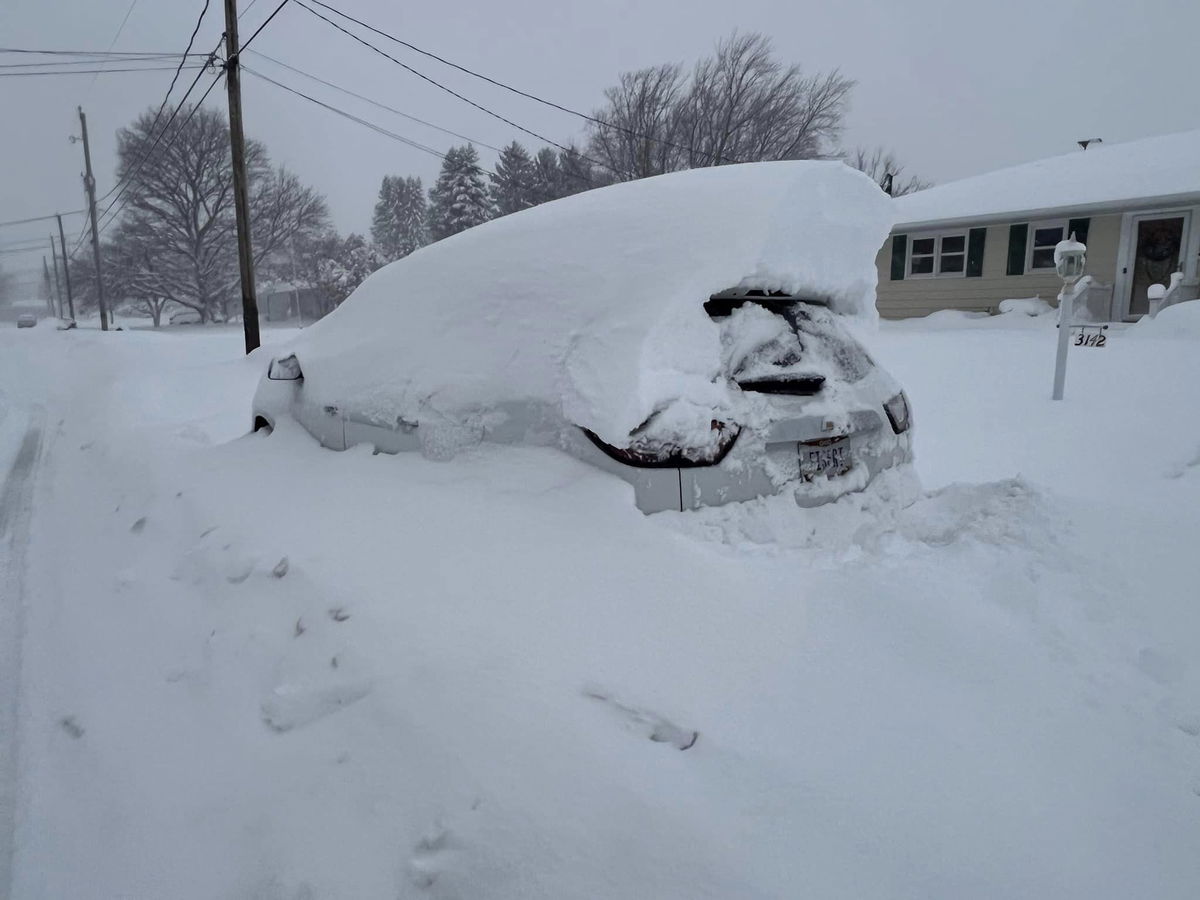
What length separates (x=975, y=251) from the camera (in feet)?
60.5

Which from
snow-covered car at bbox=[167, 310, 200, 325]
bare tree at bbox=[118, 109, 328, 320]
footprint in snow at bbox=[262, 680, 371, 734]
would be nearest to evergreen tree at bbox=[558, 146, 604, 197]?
bare tree at bbox=[118, 109, 328, 320]

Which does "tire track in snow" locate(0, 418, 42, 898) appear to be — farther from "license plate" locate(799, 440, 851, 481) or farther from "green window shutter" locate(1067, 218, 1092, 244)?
"green window shutter" locate(1067, 218, 1092, 244)

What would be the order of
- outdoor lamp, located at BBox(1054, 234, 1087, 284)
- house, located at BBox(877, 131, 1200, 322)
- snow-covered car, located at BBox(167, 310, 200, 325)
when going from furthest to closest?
snow-covered car, located at BBox(167, 310, 200, 325) → house, located at BBox(877, 131, 1200, 322) → outdoor lamp, located at BBox(1054, 234, 1087, 284)

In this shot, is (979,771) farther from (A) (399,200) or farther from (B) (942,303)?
(A) (399,200)

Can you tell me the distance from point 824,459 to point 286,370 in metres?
3.19

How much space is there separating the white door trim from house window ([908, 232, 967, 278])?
335 cm

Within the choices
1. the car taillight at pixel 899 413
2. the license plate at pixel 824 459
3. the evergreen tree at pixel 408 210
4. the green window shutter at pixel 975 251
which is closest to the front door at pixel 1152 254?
the green window shutter at pixel 975 251

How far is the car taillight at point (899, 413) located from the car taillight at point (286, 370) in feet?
10.6

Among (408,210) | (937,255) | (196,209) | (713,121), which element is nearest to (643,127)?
(713,121)

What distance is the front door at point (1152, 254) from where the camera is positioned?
53.9 feet

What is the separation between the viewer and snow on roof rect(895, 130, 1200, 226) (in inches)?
639

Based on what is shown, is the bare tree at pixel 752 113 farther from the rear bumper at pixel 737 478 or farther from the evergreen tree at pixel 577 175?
the rear bumper at pixel 737 478

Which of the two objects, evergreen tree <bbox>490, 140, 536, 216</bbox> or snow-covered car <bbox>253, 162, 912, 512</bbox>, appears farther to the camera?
evergreen tree <bbox>490, 140, 536, 216</bbox>

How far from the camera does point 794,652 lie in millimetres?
2156
